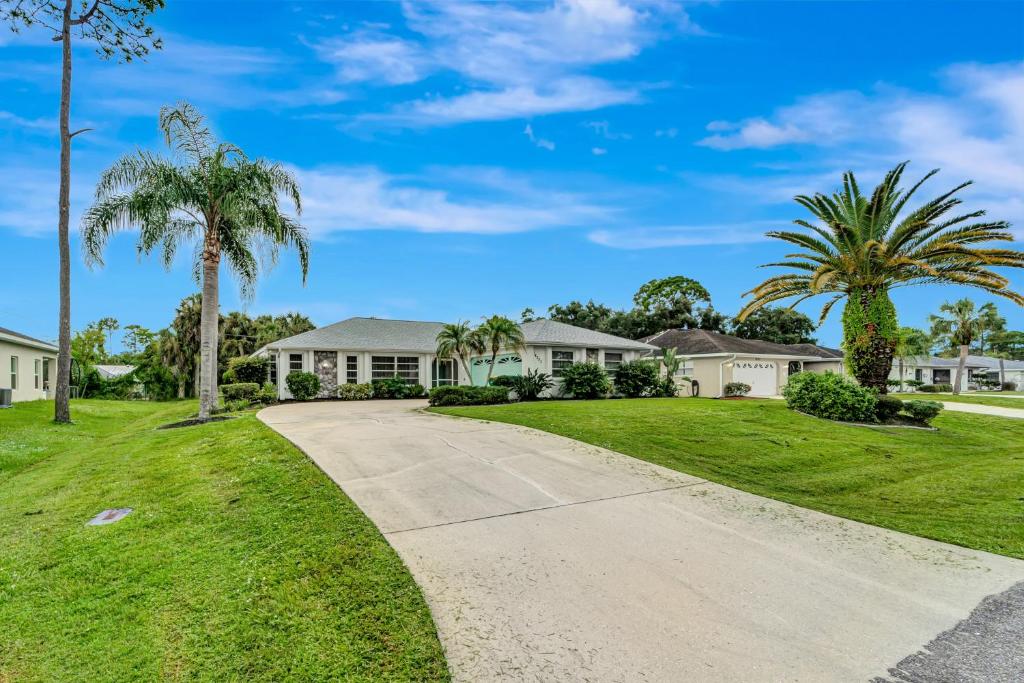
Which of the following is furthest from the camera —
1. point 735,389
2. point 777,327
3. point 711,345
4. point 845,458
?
point 777,327

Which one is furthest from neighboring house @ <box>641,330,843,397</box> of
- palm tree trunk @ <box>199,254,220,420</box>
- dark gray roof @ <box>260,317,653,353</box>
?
palm tree trunk @ <box>199,254,220,420</box>

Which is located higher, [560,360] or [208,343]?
[208,343]

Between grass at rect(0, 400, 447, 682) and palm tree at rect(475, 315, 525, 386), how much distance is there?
40.9 feet

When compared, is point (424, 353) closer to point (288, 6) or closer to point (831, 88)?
point (288, 6)

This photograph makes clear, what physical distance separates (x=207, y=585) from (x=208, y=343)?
11477mm

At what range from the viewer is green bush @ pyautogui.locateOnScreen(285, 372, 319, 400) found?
2319 cm

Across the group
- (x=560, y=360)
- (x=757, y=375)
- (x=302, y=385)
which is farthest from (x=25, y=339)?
(x=757, y=375)

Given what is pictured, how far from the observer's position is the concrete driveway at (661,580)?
3.39 metres

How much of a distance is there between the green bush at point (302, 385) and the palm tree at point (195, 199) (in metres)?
8.96

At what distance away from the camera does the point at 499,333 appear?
19.9 m

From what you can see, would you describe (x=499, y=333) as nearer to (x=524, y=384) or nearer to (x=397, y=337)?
(x=524, y=384)

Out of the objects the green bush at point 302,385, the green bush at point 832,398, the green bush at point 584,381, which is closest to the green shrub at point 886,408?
the green bush at point 832,398

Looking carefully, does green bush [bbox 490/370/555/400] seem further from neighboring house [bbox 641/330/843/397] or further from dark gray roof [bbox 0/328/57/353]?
dark gray roof [bbox 0/328/57/353]

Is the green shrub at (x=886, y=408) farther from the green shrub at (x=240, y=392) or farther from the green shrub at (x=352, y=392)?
the green shrub at (x=240, y=392)
